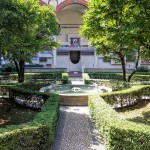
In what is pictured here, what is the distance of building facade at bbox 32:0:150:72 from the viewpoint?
139 ft

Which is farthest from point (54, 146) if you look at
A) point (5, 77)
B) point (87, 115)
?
point (5, 77)

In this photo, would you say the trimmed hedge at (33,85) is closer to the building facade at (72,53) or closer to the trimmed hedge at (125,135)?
the trimmed hedge at (125,135)

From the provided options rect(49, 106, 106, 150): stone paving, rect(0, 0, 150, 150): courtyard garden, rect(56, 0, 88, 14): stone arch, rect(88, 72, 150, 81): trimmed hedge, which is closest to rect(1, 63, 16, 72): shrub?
rect(56, 0, 88, 14): stone arch

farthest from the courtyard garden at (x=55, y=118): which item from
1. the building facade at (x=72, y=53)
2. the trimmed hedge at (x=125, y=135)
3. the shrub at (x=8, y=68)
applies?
the building facade at (x=72, y=53)

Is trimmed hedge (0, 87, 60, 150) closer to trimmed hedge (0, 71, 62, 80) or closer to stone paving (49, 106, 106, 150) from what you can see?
stone paving (49, 106, 106, 150)

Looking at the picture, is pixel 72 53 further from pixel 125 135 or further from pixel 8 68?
pixel 125 135

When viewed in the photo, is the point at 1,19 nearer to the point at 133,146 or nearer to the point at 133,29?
the point at 133,29

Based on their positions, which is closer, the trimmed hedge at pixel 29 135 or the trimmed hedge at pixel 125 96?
the trimmed hedge at pixel 29 135

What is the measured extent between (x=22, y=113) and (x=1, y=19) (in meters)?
4.76

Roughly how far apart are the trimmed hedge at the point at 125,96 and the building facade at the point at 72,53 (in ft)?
81.7

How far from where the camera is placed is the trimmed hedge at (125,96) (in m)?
14.1

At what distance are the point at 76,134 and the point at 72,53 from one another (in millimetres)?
34899

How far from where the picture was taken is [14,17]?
433 inches

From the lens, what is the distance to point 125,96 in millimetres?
14906
